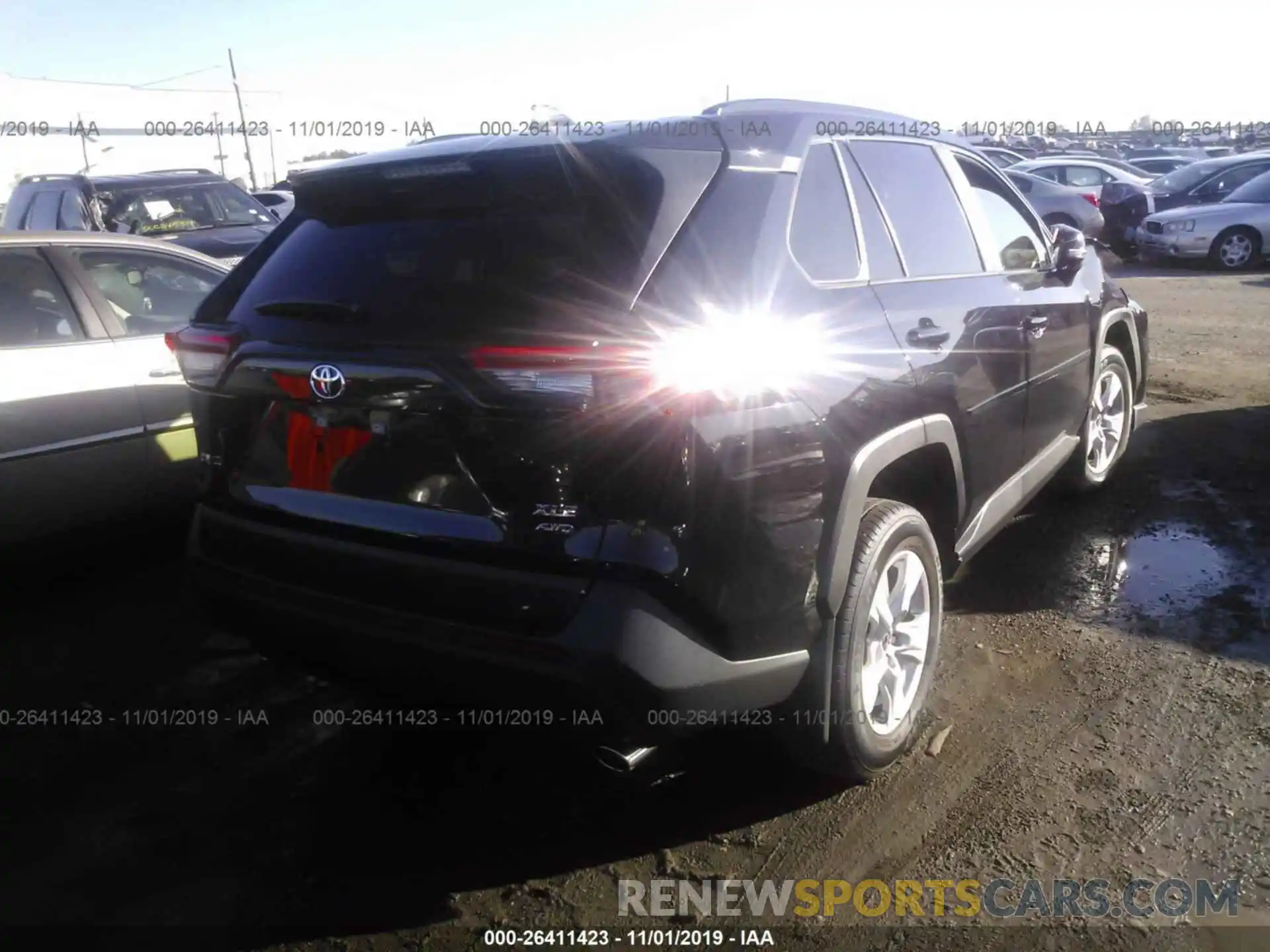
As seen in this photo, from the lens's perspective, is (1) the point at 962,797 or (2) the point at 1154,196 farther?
(2) the point at 1154,196

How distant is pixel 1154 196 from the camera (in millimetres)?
16469

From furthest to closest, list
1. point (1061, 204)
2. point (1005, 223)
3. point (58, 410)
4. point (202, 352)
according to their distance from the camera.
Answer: point (1061, 204), point (58, 410), point (1005, 223), point (202, 352)

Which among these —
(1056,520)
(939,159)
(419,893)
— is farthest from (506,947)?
(1056,520)

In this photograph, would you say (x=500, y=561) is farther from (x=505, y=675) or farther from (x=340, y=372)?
(x=340, y=372)

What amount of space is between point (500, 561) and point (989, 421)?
1972 mm

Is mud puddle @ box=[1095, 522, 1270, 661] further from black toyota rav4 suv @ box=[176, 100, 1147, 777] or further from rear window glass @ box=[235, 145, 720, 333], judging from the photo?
rear window glass @ box=[235, 145, 720, 333]

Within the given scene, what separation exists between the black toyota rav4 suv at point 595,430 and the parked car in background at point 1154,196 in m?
14.9

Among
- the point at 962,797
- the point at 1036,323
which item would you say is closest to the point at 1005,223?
the point at 1036,323

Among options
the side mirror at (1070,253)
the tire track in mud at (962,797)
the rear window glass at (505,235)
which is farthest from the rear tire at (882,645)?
the side mirror at (1070,253)

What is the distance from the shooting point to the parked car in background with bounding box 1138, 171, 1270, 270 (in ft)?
46.3

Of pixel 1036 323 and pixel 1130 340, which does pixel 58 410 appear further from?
pixel 1130 340

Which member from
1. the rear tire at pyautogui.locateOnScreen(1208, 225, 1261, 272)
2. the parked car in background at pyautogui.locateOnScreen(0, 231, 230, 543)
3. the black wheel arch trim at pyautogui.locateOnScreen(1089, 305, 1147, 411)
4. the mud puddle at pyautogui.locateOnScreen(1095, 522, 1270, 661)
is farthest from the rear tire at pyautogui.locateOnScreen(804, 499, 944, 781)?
the rear tire at pyautogui.locateOnScreen(1208, 225, 1261, 272)

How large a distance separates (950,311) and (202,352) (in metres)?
2.26

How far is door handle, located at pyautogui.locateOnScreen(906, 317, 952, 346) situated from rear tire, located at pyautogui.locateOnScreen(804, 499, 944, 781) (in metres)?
0.49
